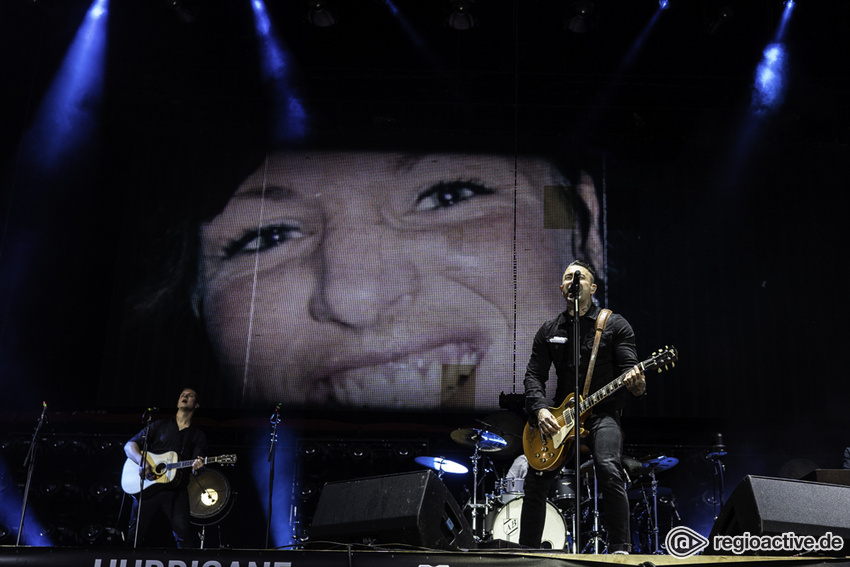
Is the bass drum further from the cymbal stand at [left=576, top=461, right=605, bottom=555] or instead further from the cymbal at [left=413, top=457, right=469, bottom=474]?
the cymbal at [left=413, top=457, right=469, bottom=474]

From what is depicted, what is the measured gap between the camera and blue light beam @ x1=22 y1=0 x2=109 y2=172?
1020 cm

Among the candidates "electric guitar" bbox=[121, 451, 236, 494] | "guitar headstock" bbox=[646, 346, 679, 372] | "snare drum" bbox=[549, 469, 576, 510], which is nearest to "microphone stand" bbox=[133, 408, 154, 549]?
"electric guitar" bbox=[121, 451, 236, 494]

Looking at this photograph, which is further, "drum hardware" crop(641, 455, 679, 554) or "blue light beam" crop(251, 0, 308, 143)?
"blue light beam" crop(251, 0, 308, 143)

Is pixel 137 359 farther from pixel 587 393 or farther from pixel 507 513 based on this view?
pixel 587 393

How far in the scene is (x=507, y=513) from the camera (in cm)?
798

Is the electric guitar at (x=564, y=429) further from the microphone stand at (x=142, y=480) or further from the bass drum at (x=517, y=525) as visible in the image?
the microphone stand at (x=142, y=480)

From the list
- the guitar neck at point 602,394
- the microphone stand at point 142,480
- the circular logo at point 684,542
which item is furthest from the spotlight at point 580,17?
the circular logo at point 684,542

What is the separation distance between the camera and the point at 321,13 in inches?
388

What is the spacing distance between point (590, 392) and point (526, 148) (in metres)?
6.79

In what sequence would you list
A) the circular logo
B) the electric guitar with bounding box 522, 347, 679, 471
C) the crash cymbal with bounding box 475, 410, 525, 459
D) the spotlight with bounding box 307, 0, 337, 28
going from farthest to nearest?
1. the spotlight with bounding box 307, 0, 337, 28
2. the crash cymbal with bounding box 475, 410, 525, 459
3. the electric guitar with bounding box 522, 347, 679, 471
4. the circular logo

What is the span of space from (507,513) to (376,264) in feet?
14.0

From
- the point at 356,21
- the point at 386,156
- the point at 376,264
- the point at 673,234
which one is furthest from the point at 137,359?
the point at 673,234

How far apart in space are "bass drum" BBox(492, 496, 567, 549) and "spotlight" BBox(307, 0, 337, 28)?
607cm

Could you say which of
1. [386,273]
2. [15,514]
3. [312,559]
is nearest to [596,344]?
[312,559]
